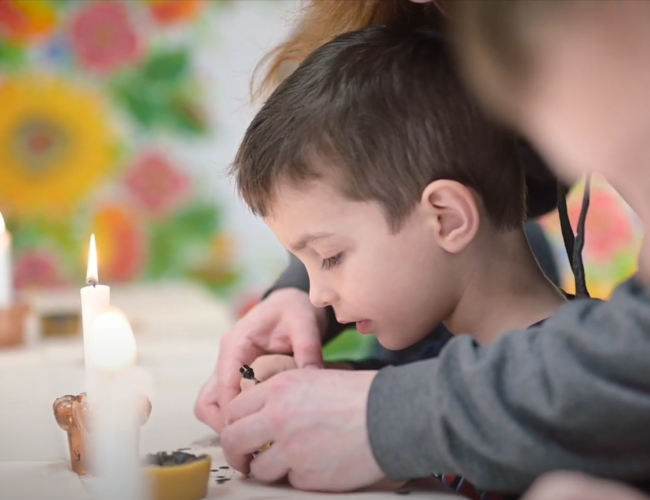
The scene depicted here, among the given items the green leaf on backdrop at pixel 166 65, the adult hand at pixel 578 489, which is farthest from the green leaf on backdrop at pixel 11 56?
the adult hand at pixel 578 489

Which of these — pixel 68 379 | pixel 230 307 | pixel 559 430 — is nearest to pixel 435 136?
pixel 559 430

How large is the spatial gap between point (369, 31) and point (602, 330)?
18.3 inches

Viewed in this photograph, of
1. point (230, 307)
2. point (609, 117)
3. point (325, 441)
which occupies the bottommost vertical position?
point (325, 441)

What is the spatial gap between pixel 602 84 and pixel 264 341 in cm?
50

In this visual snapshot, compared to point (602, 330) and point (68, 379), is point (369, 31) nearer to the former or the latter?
point (602, 330)

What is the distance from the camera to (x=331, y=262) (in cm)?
83

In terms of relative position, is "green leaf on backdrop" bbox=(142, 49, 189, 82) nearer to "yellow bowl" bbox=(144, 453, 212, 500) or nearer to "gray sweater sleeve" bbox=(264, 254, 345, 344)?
"gray sweater sleeve" bbox=(264, 254, 345, 344)

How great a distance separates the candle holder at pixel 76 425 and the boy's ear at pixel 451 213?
1.06 ft

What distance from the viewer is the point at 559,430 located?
21.8 inches

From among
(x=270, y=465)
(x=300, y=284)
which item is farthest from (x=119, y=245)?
(x=270, y=465)

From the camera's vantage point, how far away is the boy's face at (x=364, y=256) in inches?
31.6

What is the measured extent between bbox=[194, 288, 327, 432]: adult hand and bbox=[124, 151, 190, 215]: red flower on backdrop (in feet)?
2.85

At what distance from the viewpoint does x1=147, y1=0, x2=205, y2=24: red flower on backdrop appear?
5.87 feet

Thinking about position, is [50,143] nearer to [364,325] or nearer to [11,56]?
[11,56]
